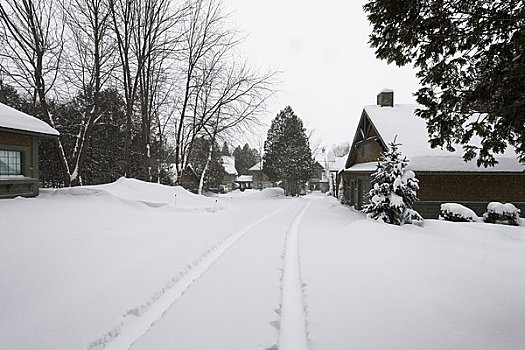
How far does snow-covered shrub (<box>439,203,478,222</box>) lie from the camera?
1349 centimetres

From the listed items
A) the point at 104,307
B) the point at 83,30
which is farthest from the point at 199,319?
the point at 83,30

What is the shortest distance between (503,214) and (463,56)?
40.0 ft

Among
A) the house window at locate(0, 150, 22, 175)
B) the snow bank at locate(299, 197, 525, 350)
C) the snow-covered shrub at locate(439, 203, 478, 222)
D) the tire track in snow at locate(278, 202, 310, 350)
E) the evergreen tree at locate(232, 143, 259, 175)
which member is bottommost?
the tire track in snow at locate(278, 202, 310, 350)

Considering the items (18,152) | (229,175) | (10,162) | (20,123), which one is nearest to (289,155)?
(229,175)

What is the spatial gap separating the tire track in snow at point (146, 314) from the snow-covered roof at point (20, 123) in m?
10.1

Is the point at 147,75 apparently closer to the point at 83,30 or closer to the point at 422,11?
the point at 83,30

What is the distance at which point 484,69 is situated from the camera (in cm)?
450

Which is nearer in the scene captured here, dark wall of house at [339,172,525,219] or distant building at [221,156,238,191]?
dark wall of house at [339,172,525,219]

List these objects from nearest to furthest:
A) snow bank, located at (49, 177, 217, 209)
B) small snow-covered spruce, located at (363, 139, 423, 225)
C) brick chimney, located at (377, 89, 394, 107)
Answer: small snow-covered spruce, located at (363, 139, 423, 225) < snow bank, located at (49, 177, 217, 209) < brick chimney, located at (377, 89, 394, 107)

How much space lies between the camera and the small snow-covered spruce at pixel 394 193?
38.8 ft

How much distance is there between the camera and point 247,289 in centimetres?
528

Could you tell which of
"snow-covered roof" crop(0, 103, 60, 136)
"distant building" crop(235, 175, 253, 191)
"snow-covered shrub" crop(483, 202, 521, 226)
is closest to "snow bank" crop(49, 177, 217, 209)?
"snow-covered roof" crop(0, 103, 60, 136)

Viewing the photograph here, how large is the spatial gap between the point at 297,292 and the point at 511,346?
2.90 metres

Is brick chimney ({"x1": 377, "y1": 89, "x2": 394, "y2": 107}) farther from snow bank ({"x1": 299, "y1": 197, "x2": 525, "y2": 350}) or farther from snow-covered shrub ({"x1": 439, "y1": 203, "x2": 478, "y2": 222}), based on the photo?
snow bank ({"x1": 299, "y1": 197, "x2": 525, "y2": 350})
